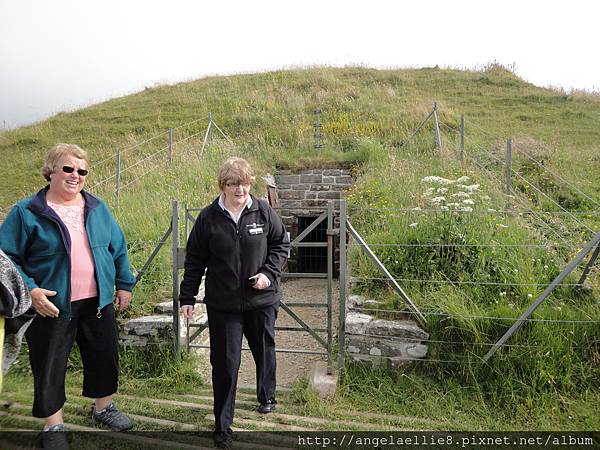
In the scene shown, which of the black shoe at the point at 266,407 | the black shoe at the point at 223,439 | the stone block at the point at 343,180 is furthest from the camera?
the stone block at the point at 343,180

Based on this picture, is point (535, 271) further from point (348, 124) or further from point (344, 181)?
point (348, 124)

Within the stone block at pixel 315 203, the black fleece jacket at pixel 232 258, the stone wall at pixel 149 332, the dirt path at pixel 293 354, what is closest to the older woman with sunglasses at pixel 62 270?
the black fleece jacket at pixel 232 258

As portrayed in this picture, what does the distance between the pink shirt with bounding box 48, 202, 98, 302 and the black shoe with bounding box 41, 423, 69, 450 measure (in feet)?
2.94

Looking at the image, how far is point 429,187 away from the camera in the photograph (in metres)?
7.49

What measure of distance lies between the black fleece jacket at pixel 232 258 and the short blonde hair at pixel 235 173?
192mm

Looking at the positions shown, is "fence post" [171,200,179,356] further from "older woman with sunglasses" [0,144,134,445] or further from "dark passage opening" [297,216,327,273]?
"dark passage opening" [297,216,327,273]

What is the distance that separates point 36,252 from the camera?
2893mm

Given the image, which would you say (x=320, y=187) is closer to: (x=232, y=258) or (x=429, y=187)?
(x=429, y=187)

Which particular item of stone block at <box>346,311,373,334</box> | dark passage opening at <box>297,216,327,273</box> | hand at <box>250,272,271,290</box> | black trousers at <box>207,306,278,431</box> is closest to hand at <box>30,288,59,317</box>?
black trousers at <box>207,306,278,431</box>

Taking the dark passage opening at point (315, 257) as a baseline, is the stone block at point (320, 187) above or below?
above

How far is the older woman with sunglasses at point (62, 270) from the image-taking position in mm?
2871

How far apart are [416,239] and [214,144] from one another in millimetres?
7736

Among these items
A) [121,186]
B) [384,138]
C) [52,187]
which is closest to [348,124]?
[384,138]

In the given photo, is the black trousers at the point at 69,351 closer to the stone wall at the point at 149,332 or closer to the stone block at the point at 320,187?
the stone wall at the point at 149,332
